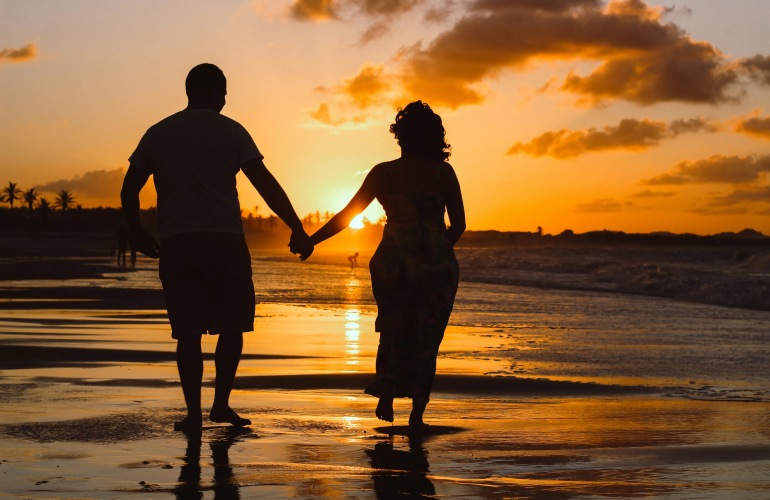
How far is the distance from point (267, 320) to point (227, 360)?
8.67m

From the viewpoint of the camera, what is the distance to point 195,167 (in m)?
5.49

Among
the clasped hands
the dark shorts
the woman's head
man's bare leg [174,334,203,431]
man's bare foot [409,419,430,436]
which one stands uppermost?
the woman's head

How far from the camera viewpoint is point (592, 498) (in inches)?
153

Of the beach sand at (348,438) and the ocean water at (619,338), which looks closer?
the beach sand at (348,438)

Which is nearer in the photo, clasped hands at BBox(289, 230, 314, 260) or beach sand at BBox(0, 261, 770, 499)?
beach sand at BBox(0, 261, 770, 499)

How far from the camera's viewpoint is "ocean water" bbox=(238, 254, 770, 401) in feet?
27.7

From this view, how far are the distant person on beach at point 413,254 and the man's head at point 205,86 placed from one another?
994 mm

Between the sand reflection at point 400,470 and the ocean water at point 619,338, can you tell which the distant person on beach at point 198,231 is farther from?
the ocean water at point 619,338

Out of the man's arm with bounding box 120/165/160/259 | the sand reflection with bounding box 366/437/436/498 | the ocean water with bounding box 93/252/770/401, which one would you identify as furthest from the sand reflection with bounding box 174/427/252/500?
the ocean water with bounding box 93/252/770/401

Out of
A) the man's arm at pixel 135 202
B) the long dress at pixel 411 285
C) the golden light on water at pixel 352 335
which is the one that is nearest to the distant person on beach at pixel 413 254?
the long dress at pixel 411 285

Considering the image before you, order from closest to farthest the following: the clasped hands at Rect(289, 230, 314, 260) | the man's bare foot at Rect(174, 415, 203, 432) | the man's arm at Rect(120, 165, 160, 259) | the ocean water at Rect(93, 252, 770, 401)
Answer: the man's bare foot at Rect(174, 415, 203, 432), the man's arm at Rect(120, 165, 160, 259), the clasped hands at Rect(289, 230, 314, 260), the ocean water at Rect(93, 252, 770, 401)

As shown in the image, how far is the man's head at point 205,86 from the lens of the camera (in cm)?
571

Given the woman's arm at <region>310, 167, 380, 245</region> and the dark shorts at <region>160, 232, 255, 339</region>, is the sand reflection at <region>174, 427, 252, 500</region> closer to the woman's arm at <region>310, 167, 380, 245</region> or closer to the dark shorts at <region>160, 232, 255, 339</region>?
the dark shorts at <region>160, 232, 255, 339</region>

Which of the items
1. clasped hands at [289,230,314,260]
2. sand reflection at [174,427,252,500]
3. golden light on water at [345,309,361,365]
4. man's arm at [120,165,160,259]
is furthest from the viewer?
golden light on water at [345,309,361,365]
